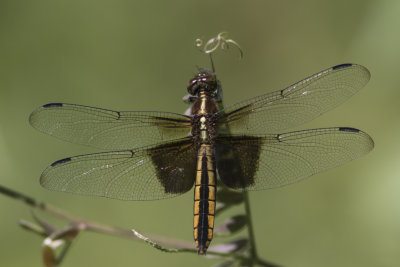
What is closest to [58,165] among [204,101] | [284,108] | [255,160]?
[204,101]

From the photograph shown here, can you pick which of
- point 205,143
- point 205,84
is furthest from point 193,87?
point 205,143

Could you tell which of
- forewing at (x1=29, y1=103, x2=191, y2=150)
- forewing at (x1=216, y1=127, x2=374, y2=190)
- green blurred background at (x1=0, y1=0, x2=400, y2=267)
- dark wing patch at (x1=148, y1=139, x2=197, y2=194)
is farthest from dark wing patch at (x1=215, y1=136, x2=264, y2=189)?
green blurred background at (x1=0, y1=0, x2=400, y2=267)

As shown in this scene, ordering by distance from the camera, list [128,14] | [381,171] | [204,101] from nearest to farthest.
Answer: [204,101] → [381,171] → [128,14]

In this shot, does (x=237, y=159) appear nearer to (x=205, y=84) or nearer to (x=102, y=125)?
(x=205, y=84)

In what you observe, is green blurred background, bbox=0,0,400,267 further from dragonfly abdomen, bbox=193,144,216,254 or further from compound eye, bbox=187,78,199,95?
compound eye, bbox=187,78,199,95

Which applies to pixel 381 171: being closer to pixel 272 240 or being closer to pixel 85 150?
pixel 272 240

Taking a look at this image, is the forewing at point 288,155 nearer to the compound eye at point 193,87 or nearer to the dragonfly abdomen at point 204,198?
the dragonfly abdomen at point 204,198
